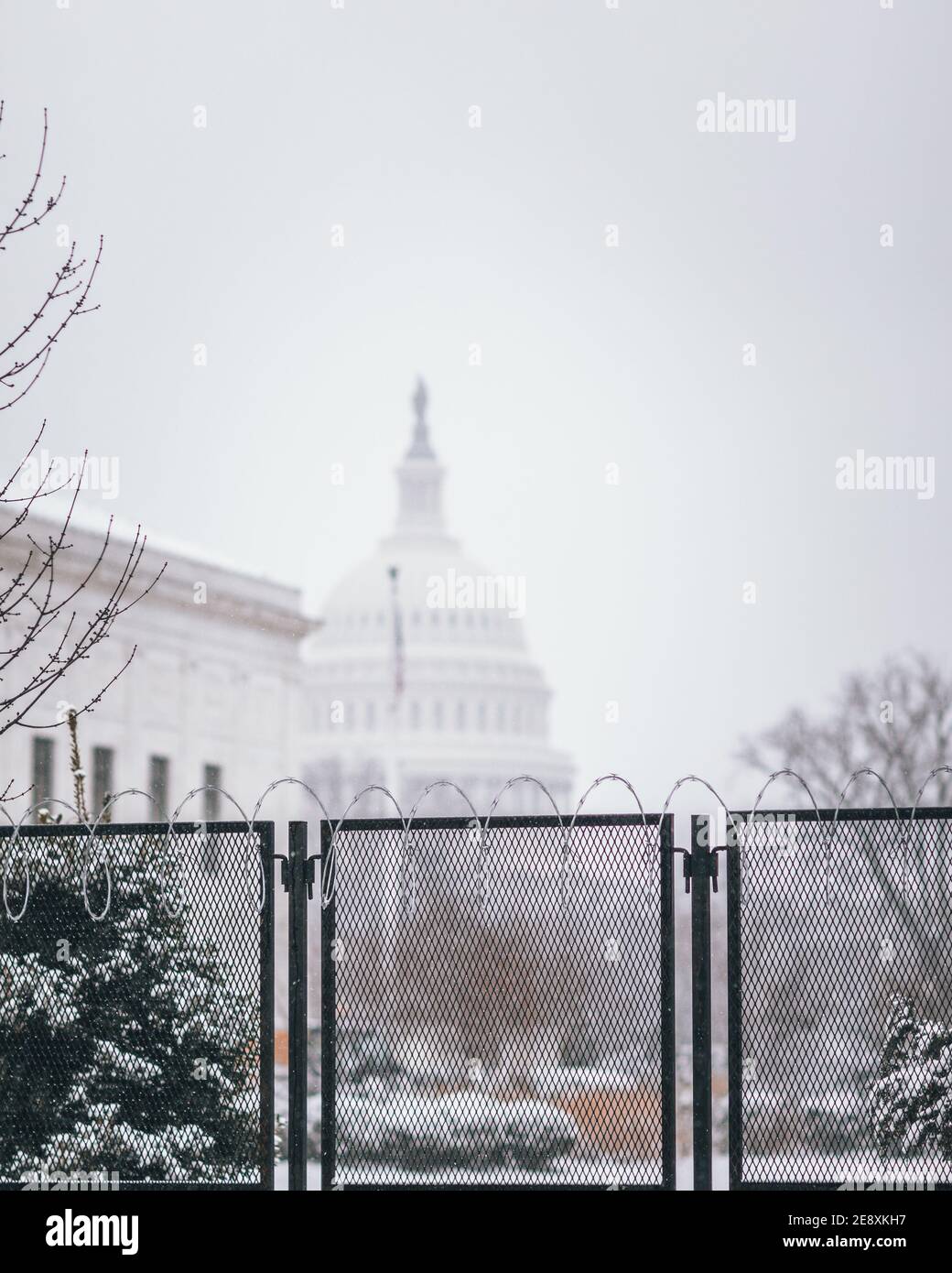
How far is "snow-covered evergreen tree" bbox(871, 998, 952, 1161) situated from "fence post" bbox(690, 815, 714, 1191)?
809mm

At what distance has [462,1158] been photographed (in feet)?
27.4

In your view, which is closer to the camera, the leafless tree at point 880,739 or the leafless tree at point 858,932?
the leafless tree at point 858,932

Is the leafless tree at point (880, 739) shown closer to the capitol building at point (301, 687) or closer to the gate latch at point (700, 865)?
the capitol building at point (301, 687)

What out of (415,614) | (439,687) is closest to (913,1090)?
(439,687)

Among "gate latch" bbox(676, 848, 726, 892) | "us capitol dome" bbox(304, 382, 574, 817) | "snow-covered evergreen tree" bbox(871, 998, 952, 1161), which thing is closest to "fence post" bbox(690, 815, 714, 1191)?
"gate latch" bbox(676, 848, 726, 892)

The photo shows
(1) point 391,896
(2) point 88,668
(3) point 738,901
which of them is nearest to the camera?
(3) point 738,901

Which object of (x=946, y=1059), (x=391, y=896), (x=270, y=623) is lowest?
(x=946, y=1059)

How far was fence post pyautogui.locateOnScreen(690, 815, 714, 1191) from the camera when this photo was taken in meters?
7.99

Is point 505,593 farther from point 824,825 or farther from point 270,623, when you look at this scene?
point 824,825

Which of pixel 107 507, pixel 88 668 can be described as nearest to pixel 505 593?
→ pixel 107 507

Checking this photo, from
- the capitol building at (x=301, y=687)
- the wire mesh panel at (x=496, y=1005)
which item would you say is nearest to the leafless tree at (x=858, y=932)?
the wire mesh panel at (x=496, y=1005)

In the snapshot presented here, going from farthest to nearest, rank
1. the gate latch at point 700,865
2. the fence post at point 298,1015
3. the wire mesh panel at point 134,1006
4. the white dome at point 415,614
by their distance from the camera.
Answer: the white dome at point 415,614 < the wire mesh panel at point 134,1006 < the fence post at point 298,1015 < the gate latch at point 700,865

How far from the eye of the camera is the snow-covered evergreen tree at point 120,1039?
8641 mm
